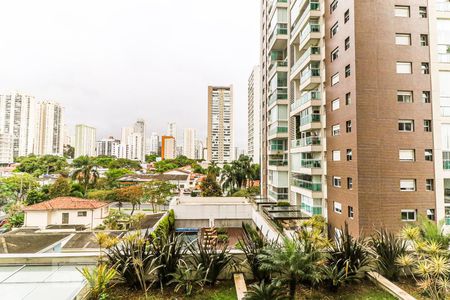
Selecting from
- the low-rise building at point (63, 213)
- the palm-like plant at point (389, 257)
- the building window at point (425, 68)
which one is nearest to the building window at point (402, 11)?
→ the building window at point (425, 68)

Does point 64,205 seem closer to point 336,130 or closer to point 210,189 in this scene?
point 210,189

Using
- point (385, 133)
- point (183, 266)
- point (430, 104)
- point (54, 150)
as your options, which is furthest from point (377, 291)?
point (54, 150)

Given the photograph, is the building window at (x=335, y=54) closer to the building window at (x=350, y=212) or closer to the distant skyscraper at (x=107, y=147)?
the building window at (x=350, y=212)

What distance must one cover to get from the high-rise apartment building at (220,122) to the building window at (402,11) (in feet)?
279

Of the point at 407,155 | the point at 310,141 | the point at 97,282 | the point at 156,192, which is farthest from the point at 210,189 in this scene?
the point at 97,282

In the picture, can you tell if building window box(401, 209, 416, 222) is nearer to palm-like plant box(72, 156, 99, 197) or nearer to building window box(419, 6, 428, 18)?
building window box(419, 6, 428, 18)

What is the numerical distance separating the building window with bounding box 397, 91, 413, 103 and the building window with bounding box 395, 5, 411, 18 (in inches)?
189

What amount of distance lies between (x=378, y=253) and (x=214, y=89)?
3883 inches

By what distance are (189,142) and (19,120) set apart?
9031 centimetres

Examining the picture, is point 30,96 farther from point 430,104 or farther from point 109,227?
point 430,104

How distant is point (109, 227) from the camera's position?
22.7 meters

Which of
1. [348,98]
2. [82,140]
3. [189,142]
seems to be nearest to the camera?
[348,98]

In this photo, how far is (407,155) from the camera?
14.2m

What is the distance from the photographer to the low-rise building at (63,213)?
23.9 metres
